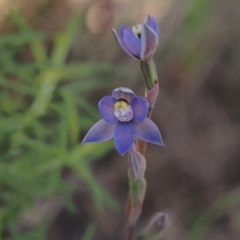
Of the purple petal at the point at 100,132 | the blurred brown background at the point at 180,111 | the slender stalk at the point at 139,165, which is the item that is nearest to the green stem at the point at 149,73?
the slender stalk at the point at 139,165

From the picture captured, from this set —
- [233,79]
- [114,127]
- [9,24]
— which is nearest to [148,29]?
[114,127]

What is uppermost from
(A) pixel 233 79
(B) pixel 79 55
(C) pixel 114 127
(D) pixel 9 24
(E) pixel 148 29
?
(D) pixel 9 24

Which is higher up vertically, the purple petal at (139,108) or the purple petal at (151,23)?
the purple petal at (151,23)

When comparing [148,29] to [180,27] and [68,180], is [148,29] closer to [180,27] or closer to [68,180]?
[68,180]

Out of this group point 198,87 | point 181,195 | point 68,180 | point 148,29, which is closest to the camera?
point 148,29

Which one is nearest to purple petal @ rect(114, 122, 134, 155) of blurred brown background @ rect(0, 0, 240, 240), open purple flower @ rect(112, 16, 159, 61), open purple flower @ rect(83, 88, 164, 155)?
open purple flower @ rect(83, 88, 164, 155)

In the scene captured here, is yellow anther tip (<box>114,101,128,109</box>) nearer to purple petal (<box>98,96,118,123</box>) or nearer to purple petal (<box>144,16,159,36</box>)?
purple petal (<box>98,96,118,123</box>)

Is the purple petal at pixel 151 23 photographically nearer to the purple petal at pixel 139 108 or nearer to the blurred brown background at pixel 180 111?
the purple petal at pixel 139 108

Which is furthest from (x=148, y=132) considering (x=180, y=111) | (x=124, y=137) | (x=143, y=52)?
(x=180, y=111)
